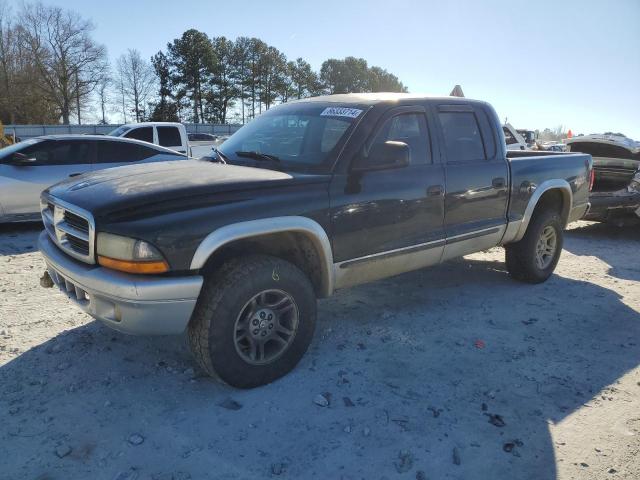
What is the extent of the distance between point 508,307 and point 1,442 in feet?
13.6

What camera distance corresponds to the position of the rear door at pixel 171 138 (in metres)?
12.2

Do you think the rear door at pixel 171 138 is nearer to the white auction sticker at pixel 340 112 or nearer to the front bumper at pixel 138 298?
the white auction sticker at pixel 340 112

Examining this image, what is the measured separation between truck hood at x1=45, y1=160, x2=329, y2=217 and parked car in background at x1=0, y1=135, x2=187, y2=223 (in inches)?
169

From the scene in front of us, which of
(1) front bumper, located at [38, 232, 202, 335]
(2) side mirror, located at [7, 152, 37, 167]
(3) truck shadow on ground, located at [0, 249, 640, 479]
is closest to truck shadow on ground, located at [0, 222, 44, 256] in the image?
(2) side mirror, located at [7, 152, 37, 167]

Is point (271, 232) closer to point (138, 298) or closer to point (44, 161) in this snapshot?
point (138, 298)

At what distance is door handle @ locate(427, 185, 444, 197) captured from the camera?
155 inches

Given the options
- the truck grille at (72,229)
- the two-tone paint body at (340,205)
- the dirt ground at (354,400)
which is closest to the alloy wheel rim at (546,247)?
the two-tone paint body at (340,205)

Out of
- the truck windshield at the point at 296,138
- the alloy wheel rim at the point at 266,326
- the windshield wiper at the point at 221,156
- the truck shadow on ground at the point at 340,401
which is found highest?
the truck windshield at the point at 296,138

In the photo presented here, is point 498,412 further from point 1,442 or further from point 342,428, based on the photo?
point 1,442

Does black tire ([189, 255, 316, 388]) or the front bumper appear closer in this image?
the front bumper

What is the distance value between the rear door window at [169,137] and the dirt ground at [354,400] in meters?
8.04

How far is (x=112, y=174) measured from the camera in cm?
348

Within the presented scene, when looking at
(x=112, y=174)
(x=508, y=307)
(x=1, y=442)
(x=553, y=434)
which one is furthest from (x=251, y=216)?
(x=508, y=307)

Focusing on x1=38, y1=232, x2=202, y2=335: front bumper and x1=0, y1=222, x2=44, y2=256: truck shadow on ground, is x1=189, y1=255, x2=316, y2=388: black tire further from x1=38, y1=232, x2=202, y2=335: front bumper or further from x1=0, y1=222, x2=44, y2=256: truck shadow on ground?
x1=0, y1=222, x2=44, y2=256: truck shadow on ground
